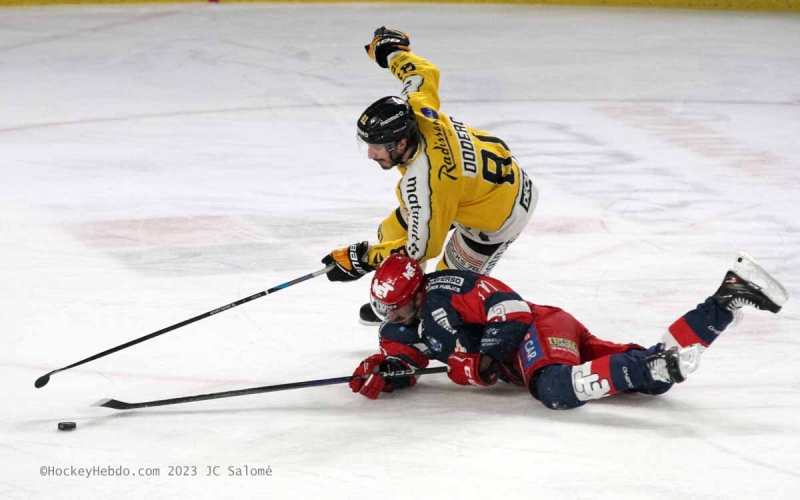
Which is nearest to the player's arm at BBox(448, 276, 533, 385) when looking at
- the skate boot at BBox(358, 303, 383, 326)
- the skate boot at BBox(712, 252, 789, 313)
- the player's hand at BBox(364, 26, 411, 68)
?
the skate boot at BBox(712, 252, 789, 313)

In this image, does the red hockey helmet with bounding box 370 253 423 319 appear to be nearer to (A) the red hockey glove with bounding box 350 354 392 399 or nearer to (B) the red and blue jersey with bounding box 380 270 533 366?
A: (B) the red and blue jersey with bounding box 380 270 533 366

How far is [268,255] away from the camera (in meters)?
6.22

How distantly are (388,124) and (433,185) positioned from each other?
0.97 ft

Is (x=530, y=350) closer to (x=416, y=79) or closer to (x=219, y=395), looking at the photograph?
(x=219, y=395)

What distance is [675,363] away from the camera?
4.09 meters

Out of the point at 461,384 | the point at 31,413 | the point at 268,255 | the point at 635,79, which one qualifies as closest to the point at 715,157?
the point at 635,79

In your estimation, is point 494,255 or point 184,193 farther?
point 184,193

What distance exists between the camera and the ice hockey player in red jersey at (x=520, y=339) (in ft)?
13.8

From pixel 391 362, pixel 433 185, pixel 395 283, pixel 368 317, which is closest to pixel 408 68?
pixel 433 185

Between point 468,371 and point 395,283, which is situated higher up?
point 395,283

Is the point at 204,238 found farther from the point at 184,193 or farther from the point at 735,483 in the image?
the point at 735,483

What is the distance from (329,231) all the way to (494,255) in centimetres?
170

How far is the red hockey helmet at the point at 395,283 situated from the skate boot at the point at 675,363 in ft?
3.13

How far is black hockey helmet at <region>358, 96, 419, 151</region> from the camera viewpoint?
4.47 metres
